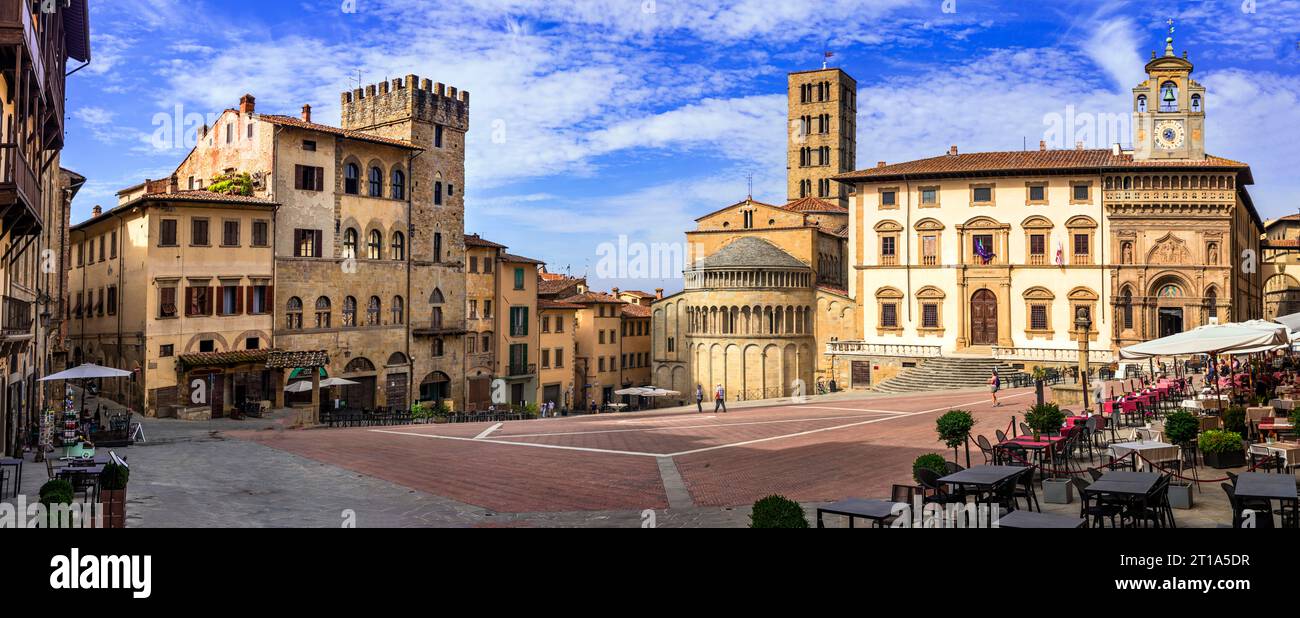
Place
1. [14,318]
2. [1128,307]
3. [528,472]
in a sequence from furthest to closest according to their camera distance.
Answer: [1128,307] → [14,318] → [528,472]

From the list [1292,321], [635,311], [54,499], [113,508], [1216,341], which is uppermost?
[635,311]

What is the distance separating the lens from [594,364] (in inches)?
3014

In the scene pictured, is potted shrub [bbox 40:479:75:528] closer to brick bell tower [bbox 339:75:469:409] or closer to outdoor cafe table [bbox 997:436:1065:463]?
outdoor cafe table [bbox 997:436:1065:463]

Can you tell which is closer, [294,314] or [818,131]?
[294,314]

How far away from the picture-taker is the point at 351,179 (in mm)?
50500

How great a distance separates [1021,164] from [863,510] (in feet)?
182

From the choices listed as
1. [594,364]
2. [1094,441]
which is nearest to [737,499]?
[1094,441]

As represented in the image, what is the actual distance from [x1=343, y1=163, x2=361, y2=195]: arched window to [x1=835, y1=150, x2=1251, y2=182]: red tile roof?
111ft

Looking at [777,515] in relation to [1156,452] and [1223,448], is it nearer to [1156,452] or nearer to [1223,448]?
[1156,452]

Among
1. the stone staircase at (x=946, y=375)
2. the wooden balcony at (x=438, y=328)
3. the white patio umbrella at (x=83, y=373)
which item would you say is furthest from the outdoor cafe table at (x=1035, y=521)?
the wooden balcony at (x=438, y=328)

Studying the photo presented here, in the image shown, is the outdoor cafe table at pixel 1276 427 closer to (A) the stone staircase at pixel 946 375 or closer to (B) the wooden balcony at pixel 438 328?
(A) the stone staircase at pixel 946 375

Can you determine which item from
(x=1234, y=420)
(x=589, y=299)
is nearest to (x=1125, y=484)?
(x=1234, y=420)

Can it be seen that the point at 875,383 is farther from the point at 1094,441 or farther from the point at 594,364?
the point at 1094,441
